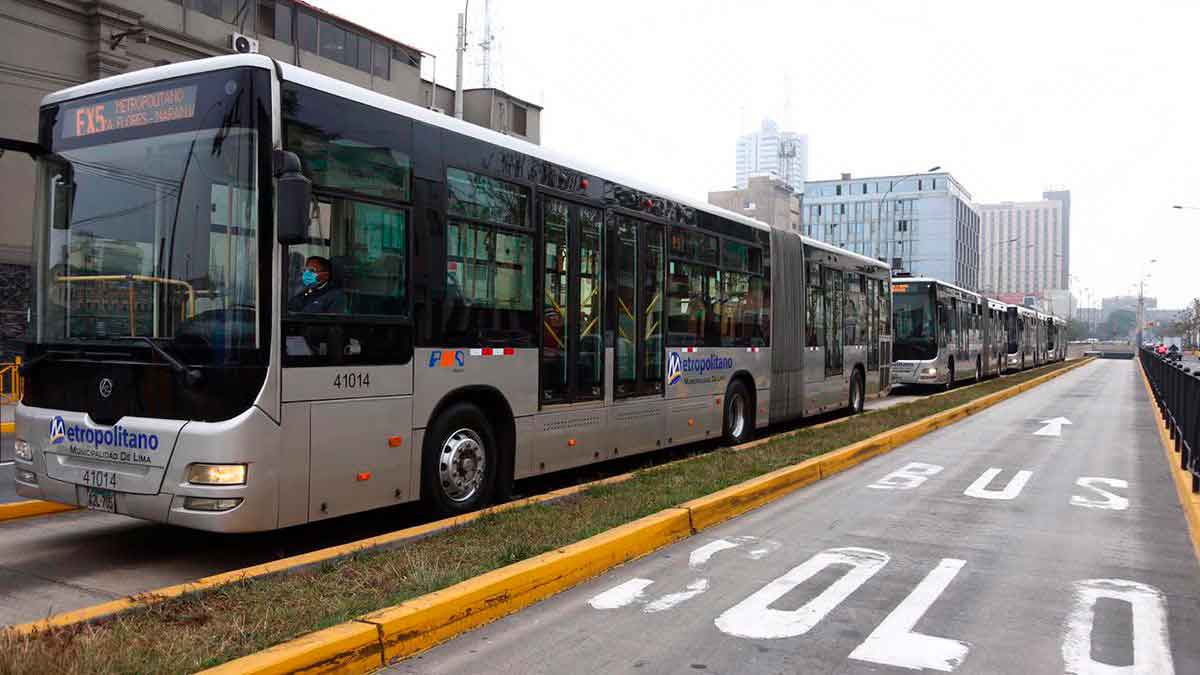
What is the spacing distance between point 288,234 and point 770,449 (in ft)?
23.7

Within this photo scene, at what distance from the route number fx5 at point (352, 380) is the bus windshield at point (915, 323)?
73.5 feet

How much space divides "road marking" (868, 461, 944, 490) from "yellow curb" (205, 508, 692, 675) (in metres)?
4.04

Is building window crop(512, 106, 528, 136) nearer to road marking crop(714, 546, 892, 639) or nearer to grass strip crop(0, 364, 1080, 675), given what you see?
grass strip crop(0, 364, 1080, 675)

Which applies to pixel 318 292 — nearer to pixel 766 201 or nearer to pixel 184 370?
pixel 184 370

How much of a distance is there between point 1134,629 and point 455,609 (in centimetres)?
376

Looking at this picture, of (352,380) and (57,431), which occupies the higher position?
(352,380)

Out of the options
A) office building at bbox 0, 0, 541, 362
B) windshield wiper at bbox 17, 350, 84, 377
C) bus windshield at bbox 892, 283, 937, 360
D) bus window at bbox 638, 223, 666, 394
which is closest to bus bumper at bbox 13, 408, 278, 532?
windshield wiper at bbox 17, 350, 84, 377

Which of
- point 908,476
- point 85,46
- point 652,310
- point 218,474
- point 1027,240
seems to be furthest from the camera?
point 1027,240

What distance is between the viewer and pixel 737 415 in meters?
13.0

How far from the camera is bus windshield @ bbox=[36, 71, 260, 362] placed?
5.74 metres

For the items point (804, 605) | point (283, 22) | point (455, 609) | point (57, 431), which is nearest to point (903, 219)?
point (283, 22)

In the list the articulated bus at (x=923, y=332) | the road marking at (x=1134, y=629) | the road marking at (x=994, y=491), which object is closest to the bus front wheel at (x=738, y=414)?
the road marking at (x=994, y=491)

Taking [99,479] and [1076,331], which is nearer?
[99,479]

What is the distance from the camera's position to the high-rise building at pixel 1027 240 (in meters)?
134
